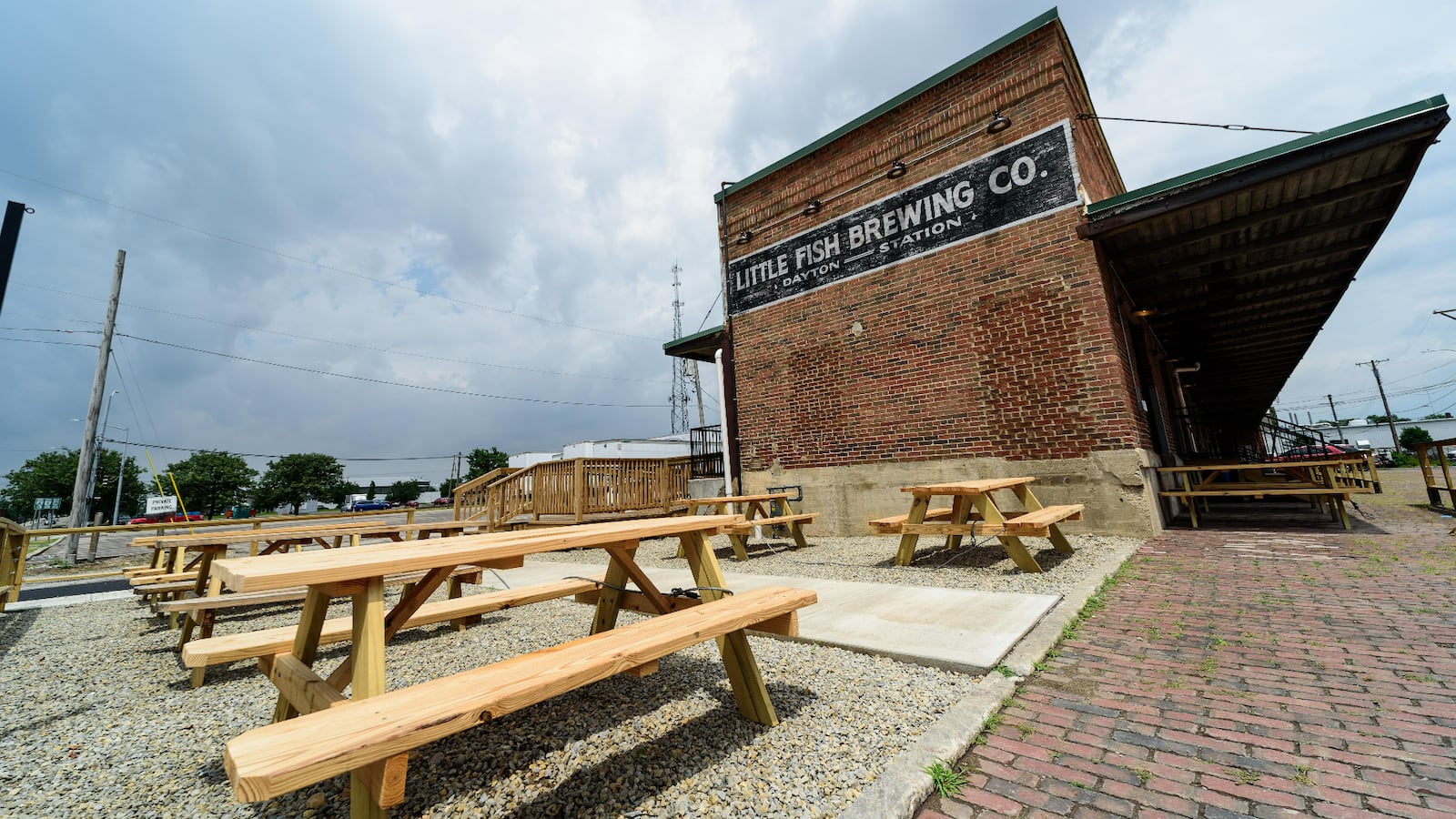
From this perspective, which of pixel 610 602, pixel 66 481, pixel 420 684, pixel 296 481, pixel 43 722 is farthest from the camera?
pixel 296 481

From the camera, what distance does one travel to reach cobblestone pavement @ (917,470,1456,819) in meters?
1.69

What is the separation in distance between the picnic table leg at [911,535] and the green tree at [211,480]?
74.8 meters

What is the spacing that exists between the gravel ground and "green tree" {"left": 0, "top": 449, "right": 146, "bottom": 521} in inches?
2794

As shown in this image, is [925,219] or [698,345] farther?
[698,345]

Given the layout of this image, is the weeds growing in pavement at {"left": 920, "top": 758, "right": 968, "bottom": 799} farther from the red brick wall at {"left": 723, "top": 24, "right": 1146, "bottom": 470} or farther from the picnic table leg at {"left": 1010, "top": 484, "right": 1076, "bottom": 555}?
the red brick wall at {"left": 723, "top": 24, "right": 1146, "bottom": 470}

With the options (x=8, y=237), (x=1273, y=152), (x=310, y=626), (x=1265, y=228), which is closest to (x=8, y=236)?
(x=8, y=237)

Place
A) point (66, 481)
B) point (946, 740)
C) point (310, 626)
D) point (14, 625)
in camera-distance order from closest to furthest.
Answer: point (946, 740), point (310, 626), point (14, 625), point (66, 481)

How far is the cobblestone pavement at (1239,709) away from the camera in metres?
1.69

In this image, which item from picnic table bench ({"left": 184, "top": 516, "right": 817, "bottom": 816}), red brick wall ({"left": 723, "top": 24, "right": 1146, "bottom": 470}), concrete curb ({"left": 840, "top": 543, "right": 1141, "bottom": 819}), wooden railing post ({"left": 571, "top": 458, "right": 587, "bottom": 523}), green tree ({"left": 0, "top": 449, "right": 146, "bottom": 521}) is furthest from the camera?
green tree ({"left": 0, "top": 449, "right": 146, "bottom": 521})

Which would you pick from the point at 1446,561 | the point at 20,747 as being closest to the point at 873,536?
the point at 1446,561

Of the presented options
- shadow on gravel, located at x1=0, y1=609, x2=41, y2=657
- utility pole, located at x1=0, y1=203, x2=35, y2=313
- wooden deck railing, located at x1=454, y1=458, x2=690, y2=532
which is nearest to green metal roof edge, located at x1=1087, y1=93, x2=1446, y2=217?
wooden deck railing, located at x1=454, y1=458, x2=690, y2=532

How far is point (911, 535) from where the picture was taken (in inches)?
218

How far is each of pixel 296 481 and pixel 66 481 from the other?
17.7m

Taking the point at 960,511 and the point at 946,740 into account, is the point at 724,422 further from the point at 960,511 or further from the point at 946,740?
the point at 946,740
